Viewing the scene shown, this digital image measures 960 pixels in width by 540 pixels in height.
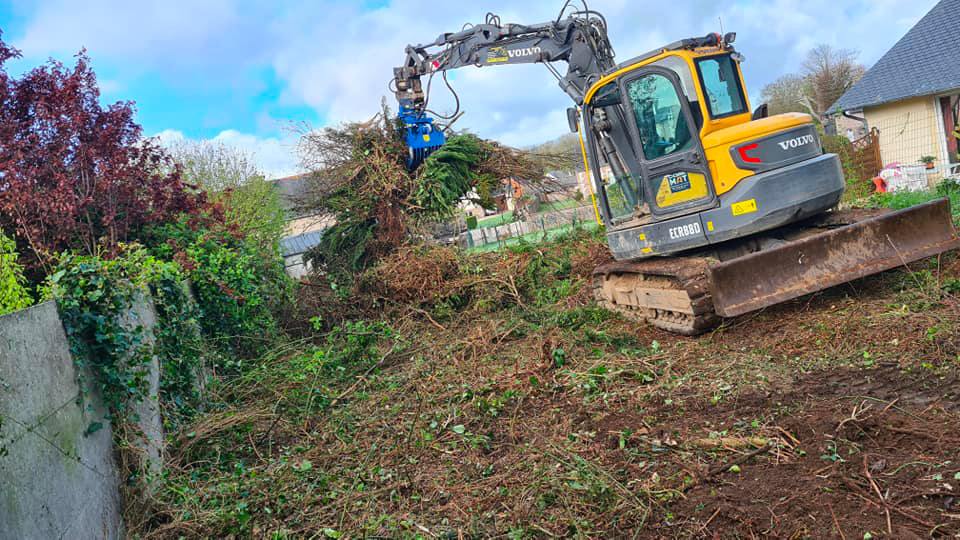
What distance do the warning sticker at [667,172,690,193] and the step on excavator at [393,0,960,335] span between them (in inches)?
0.4

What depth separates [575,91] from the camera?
9531 millimetres

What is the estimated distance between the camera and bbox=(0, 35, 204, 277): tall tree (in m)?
7.41

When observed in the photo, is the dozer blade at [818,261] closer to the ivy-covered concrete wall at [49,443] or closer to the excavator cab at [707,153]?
the excavator cab at [707,153]

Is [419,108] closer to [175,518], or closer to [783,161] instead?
[783,161]

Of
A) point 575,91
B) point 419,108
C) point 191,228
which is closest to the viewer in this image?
point 191,228

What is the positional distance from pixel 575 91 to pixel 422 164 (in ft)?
9.38

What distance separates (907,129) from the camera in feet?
62.8

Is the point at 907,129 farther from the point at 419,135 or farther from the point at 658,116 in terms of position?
the point at 658,116

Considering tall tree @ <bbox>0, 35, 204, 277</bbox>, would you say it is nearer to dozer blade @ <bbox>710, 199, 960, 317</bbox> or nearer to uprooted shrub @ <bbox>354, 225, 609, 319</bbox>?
uprooted shrub @ <bbox>354, 225, 609, 319</bbox>

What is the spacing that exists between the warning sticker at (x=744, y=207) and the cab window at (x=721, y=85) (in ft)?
3.01

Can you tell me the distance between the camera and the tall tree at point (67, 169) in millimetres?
7410

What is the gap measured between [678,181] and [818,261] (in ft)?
5.08

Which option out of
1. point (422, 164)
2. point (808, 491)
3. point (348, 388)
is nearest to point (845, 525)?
point (808, 491)

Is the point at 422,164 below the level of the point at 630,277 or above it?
above
